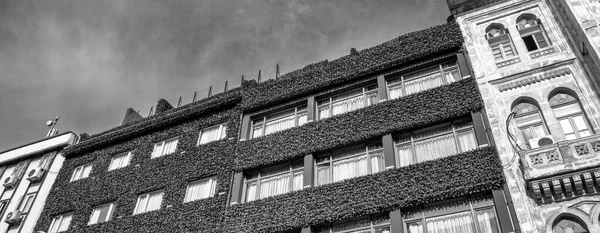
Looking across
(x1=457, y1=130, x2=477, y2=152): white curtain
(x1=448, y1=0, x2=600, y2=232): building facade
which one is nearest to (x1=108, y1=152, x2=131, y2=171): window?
(x1=457, y1=130, x2=477, y2=152): white curtain

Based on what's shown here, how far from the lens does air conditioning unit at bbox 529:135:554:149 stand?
19.6 m

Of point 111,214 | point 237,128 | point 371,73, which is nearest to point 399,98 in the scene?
point 371,73

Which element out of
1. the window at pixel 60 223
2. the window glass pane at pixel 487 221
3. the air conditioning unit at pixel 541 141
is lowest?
the window glass pane at pixel 487 221

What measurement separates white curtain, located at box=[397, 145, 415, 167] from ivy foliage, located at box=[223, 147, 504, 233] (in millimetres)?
921

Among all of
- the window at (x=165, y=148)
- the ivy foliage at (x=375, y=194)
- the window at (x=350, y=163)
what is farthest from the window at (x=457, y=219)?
the window at (x=165, y=148)

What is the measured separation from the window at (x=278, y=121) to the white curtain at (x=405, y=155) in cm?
690

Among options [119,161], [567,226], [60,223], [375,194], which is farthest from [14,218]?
[567,226]

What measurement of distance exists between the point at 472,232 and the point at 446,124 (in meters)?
5.98

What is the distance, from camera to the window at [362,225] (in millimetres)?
21328

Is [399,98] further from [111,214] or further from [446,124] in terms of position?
[111,214]

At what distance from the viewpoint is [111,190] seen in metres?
31.9

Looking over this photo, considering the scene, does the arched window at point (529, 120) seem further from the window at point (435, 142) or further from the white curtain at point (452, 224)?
the white curtain at point (452, 224)

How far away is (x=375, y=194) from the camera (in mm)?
21906

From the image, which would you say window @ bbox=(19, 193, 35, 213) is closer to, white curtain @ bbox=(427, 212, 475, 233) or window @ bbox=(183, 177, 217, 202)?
window @ bbox=(183, 177, 217, 202)
